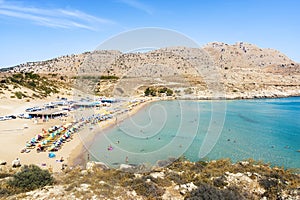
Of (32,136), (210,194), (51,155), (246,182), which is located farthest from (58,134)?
(210,194)

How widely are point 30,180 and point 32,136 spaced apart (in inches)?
609

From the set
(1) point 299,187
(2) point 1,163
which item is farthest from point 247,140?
(2) point 1,163

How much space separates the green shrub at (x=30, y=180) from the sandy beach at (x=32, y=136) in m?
5.63

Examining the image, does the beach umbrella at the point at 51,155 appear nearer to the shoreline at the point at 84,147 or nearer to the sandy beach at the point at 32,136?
the sandy beach at the point at 32,136

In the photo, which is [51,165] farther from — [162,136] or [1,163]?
[162,136]

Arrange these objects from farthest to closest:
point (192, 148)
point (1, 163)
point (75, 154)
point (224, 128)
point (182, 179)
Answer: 1. point (224, 128)
2. point (192, 148)
3. point (75, 154)
4. point (1, 163)
5. point (182, 179)

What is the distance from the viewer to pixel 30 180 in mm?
9625

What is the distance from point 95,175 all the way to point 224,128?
82.0ft

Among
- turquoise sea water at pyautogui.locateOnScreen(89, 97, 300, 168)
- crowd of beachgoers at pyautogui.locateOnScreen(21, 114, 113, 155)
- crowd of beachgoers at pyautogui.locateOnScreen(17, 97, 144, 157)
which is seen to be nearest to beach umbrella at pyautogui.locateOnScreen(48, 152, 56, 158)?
crowd of beachgoers at pyautogui.locateOnScreen(17, 97, 144, 157)

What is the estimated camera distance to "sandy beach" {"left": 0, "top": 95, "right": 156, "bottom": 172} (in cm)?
1738

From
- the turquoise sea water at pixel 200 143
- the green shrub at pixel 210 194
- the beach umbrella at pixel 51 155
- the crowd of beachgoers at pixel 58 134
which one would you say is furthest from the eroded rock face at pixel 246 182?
the crowd of beachgoers at pixel 58 134

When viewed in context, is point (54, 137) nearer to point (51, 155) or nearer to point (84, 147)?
point (84, 147)

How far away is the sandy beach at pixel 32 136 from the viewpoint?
1738cm

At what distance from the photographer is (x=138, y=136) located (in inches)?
1069
